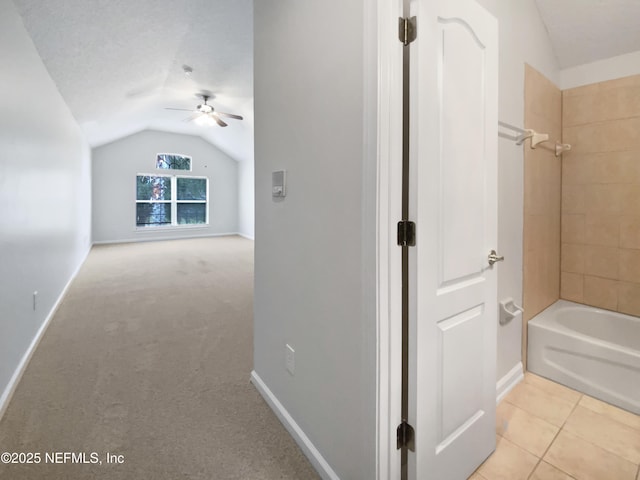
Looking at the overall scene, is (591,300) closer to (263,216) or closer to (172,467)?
(263,216)

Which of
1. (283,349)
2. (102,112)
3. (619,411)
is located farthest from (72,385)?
(102,112)

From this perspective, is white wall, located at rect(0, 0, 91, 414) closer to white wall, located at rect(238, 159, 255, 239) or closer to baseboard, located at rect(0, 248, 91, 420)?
baseboard, located at rect(0, 248, 91, 420)

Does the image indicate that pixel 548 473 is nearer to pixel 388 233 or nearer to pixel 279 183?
pixel 388 233

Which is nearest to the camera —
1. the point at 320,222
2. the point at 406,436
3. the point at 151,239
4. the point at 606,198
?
the point at 406,436

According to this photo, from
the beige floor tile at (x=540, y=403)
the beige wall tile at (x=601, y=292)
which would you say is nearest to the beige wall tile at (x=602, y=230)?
the beige wall tile at (x=601, y=292)

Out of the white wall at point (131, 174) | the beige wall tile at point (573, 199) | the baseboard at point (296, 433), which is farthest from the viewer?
the white wall at point (131, 174)

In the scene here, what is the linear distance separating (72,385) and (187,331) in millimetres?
899

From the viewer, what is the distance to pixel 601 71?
2.31 metres

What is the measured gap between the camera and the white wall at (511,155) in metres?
1.80

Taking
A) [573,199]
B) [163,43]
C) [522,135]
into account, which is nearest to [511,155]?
[522,135]

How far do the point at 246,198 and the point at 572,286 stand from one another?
8029 millimetres

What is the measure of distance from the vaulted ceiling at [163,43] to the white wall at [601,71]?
0.05 metres

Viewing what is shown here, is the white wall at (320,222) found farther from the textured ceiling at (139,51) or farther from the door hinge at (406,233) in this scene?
the textured ceiling at (139,51)

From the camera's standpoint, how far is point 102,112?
495cm
